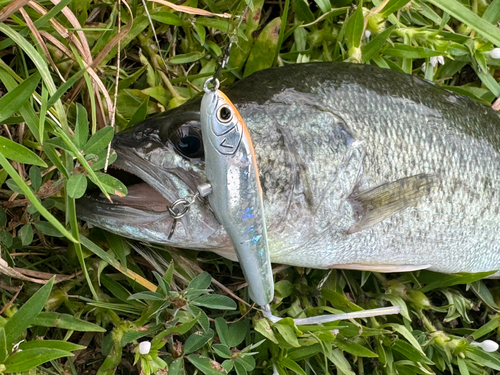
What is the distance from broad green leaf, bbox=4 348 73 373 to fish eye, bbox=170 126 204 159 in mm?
872

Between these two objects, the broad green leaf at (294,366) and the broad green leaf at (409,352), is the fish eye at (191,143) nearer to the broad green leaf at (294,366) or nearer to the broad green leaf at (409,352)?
the broad green leaf at (294,366)

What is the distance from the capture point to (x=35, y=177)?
2098 millimetres

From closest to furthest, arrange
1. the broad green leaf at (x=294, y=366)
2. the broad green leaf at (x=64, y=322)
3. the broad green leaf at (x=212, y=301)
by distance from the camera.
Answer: the broad green leaf at (x=64, y=322), the broad green leaf at (x=212, y=301), the broad green leaf at (x=294, y=366)

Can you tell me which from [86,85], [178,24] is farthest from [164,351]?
[178,24]

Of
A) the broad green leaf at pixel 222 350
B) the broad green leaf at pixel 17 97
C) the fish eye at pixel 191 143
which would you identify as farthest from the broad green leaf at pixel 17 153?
the broad green leaf at pixel 222 350

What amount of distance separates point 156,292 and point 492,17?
2448mm

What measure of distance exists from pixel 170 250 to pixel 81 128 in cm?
77

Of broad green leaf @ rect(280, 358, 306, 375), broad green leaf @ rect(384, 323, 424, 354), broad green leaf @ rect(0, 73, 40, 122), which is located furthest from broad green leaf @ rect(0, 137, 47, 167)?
broad green leaf @ rect(384, 323, 424, 354)

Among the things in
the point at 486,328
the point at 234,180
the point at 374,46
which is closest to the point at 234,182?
the point at 234,180

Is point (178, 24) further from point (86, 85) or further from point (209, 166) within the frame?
point (209, 166)

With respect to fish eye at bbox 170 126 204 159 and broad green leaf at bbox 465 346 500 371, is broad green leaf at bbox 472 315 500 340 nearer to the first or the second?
broad green leaf at bbox 465 346 500 371

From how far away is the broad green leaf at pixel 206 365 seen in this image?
2.35m

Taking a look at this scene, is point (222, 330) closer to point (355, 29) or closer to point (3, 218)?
point (3, 218)

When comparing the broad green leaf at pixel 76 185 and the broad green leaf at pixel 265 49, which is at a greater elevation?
the broad green leaf at pixel 265 49
